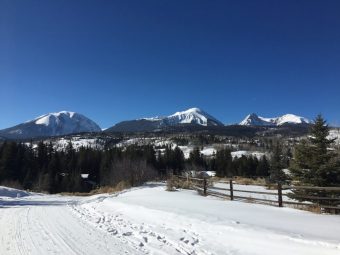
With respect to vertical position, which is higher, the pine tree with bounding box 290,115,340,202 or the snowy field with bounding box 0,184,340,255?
the pine tree with bounding box 290,115,340,202

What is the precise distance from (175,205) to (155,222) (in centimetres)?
412

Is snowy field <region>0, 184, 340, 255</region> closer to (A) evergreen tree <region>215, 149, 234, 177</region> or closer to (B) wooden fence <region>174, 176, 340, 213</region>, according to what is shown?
(B) wooden fence <region>174, 176, 340, 213</region>

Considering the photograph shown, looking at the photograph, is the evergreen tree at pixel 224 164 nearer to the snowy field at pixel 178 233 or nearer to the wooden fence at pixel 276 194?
the wooden fence at pixel 276 194

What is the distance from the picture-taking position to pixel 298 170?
23.3 m

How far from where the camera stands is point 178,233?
453 inches

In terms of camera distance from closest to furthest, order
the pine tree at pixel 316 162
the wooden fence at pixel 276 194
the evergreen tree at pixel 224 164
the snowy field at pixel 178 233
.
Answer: the snowy field at pixel 178 233, the wooden fence at pixel 276 194, the pine tree at pixel 316 162, the evergreen tree at pixel 224 164

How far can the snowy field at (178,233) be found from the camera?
369 inches

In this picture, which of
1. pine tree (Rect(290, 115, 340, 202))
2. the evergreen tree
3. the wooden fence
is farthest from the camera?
the evergreen tree

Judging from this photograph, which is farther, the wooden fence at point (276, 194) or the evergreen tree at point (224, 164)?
the evergreen tree at point (224, 164)

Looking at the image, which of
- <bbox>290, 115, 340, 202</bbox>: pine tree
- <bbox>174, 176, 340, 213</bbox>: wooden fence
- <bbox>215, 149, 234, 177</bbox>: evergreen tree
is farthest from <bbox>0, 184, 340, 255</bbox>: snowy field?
<bbox>215, 149, 234, 177</bbox>: evergreen tree

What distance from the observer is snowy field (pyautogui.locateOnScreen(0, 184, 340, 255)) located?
9.38m

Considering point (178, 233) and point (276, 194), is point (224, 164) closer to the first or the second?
point (276, 194)

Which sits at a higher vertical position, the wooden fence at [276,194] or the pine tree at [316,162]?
the pine tree at [316,162]

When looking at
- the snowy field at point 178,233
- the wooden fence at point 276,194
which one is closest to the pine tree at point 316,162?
the wooden fence at point 276,194
